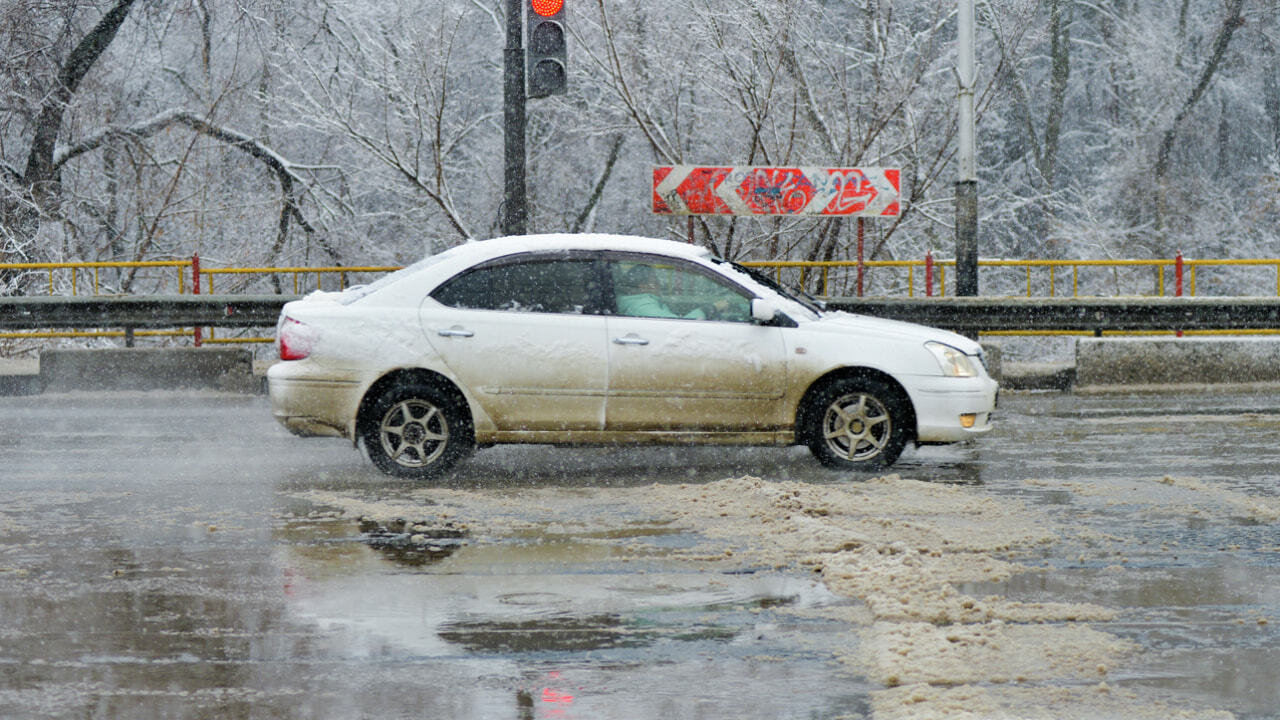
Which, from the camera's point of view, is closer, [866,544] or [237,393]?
[866,544]

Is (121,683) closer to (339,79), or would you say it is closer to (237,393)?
(237,393)

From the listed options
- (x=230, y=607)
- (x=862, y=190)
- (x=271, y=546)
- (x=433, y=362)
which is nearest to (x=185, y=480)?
(x=433, y=362)

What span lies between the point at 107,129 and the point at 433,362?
17.3 meters

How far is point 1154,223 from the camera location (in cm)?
3428

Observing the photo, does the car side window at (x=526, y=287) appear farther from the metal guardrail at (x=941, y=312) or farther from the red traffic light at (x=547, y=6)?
the metal guardrail at (x=941, y=312)

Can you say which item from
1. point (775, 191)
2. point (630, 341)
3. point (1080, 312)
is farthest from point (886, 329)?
point (775, 191)

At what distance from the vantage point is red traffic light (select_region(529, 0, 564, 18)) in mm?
13625

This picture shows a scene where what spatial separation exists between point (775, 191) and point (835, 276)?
12.4 ft

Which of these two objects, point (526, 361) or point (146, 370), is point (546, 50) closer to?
point (526, 361)

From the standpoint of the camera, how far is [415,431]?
9438mm

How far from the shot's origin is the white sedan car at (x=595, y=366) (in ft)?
31.0

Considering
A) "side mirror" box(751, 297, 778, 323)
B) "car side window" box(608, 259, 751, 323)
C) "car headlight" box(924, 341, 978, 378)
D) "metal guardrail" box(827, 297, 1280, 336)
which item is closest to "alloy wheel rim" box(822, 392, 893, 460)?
"car headlight" box(924, 341, 978, 378)

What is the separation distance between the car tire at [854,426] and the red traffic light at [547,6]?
18.0 ft

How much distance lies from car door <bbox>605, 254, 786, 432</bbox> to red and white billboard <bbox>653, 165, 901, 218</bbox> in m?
8.59
